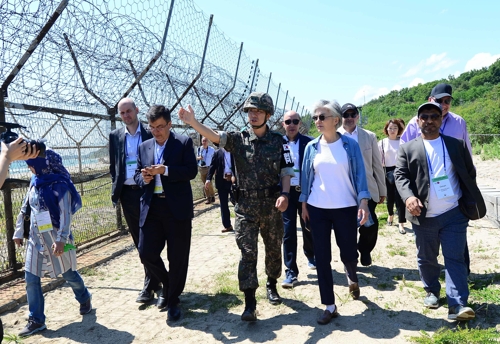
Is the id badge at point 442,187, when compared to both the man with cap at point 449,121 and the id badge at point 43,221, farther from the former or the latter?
the id badge at point 43,221

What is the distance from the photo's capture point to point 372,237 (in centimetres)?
435

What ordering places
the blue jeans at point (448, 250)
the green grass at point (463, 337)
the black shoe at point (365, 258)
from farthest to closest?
the black shoe at point (365, 258), the blue jeans at point (448, 250), the green grass at point (463, 337)

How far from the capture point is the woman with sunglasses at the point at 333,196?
3.24 metres

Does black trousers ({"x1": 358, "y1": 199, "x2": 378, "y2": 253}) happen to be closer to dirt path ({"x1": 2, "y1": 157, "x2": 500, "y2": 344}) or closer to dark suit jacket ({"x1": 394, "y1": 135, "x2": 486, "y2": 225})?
dirt path ({"x1": 2, "y1": 157, "x2": 500, "y2": 344})

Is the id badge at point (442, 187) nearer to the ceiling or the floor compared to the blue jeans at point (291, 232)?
nearer to the ceiling

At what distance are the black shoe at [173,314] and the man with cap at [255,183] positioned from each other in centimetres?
60

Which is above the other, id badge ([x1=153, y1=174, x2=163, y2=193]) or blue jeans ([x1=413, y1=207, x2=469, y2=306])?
id badge ([x1=153, y1=174, x2=163, y2=193])

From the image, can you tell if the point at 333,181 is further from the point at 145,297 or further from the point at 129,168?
the point at 145,297

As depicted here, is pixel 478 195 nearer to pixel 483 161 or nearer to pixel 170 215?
pixel 170 215

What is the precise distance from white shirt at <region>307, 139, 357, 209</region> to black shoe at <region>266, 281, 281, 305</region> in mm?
924

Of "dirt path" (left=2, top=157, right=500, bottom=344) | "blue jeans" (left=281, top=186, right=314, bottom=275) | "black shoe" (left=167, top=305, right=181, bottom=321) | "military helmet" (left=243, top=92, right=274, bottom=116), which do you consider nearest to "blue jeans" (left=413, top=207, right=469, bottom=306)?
"dirt path" (left=2, top=157, right=500, bottom=344)

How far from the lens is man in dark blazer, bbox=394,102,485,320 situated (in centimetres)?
308

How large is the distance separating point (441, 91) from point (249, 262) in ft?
8.43

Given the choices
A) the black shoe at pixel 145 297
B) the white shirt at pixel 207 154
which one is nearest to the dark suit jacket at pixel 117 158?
the black shoe at pixel 145 297
